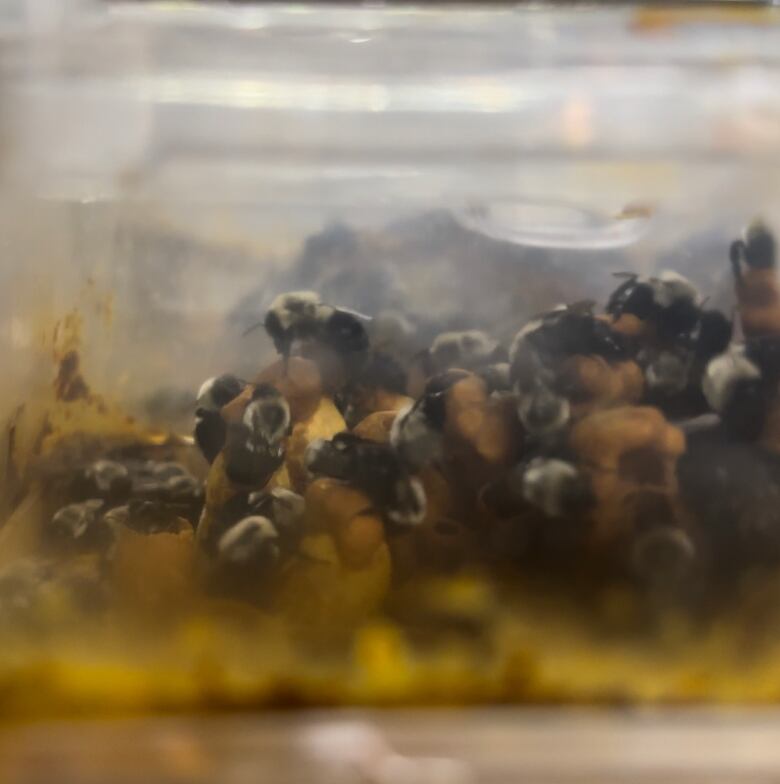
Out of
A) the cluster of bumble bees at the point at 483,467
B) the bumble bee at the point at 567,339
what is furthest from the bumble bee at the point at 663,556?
the bumble bee at the point at 567,339

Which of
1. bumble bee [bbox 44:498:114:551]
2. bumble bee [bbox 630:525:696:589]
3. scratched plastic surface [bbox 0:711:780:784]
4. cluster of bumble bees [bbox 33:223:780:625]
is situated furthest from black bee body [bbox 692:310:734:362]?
bumble bee [bbox 44:498:114:551]

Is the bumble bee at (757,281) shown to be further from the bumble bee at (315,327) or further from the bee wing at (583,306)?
the bumble bee at (315,327)

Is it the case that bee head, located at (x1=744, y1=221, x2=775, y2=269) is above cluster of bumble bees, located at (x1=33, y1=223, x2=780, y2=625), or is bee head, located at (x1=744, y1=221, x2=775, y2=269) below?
above

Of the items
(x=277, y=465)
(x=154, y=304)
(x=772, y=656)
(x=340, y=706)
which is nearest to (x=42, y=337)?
(x=154, y=304)

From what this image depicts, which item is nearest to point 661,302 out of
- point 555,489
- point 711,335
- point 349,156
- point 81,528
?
point 711,335

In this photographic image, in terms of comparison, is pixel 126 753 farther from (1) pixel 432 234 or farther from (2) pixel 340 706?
(1) pixel 432 234

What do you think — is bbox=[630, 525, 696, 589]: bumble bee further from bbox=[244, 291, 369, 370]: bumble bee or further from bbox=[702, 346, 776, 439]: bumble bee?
bbox=[244, 291, 369, 370]: bumble bee
